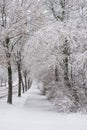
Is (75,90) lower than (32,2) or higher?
lower

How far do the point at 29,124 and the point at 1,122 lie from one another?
49.2 inches

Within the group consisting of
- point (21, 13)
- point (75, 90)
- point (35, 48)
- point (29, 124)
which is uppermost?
point (21, 13)

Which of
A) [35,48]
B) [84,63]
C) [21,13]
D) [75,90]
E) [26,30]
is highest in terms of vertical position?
[21,13]

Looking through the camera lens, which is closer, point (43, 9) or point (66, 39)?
point (66, 39)

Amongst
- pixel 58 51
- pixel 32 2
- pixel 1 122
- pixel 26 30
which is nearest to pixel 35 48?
pixel 58 51

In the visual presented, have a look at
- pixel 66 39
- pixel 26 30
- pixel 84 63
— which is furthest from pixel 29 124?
pixel 26 30

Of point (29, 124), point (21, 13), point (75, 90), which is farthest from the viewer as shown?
point (21, 13)

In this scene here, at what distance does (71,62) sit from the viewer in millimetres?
17094

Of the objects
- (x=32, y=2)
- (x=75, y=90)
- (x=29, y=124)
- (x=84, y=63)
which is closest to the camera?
(x=29, y=124)

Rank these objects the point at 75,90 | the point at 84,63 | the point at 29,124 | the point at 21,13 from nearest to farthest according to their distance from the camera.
Answer: the point at 29,124
the point at 84,63
the point at 75,90
the point at 21,13

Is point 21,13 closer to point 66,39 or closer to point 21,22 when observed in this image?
point 21,22

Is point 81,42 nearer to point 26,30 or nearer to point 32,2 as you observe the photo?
point 26,30

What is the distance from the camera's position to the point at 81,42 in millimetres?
16984

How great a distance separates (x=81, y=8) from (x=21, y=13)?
502cm
